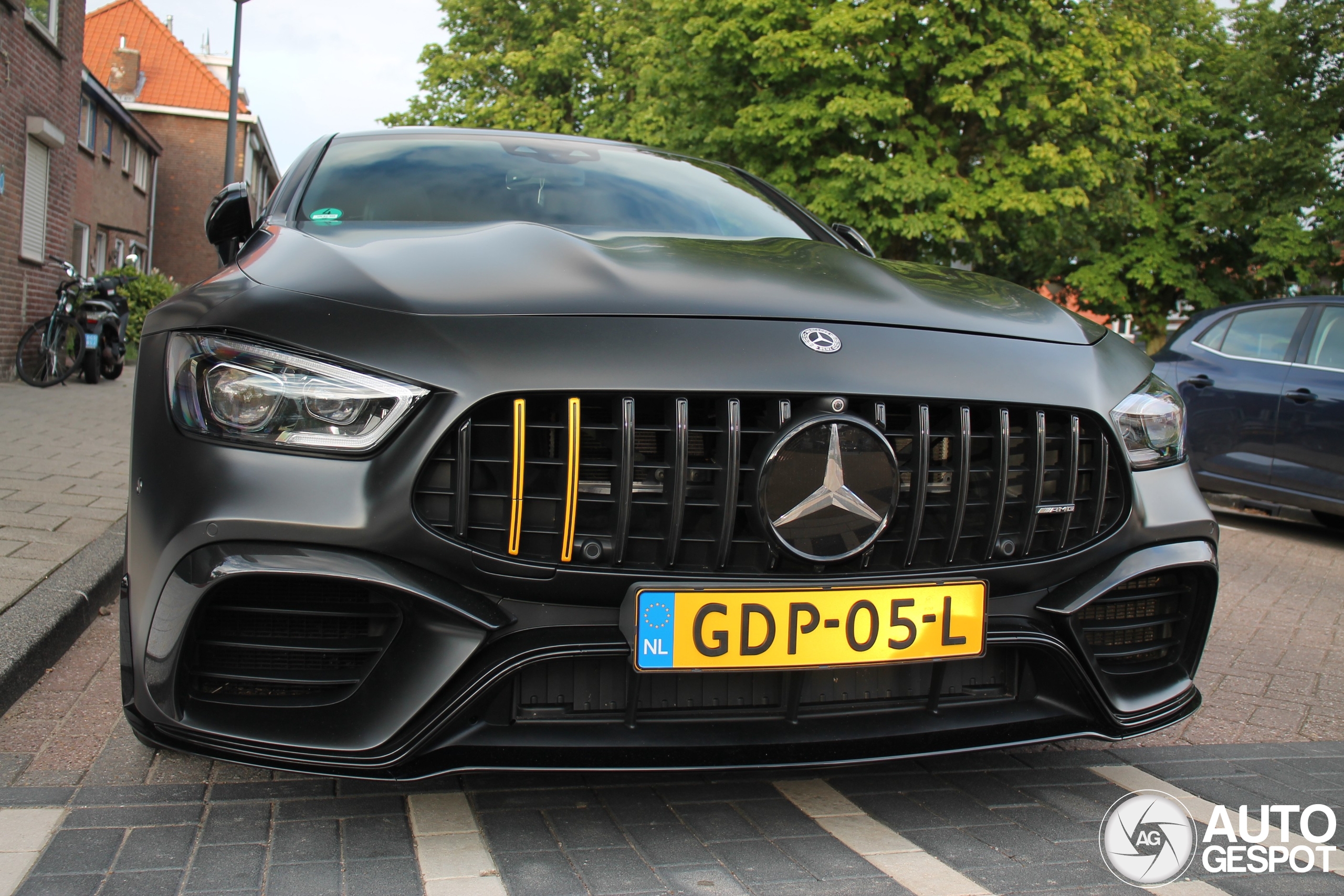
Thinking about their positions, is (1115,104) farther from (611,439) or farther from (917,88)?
(611,439)

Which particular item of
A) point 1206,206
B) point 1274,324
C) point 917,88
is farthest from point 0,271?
point 1206,206

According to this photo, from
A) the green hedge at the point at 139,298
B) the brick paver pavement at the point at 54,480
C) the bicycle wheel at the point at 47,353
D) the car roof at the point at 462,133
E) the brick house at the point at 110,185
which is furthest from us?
the brick house at the point at 110,185

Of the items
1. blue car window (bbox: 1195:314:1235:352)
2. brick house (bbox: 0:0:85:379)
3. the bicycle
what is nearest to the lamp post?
brick house (bbox: 0:0:85:379)

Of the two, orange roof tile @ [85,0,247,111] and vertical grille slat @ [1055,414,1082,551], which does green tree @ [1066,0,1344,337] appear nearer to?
vertical grille slat @ [1055,414,1082,551]

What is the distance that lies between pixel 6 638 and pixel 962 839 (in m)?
2.51

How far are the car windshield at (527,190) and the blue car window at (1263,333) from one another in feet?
15.4

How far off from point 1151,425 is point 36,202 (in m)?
14.8

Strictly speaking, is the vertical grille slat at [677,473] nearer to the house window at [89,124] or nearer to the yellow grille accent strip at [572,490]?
the yellow grille accent strip at [572,490]

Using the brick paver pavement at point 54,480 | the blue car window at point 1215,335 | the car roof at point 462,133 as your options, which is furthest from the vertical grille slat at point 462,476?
the blue car window at point 1215,335

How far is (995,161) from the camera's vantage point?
2031 centimetres

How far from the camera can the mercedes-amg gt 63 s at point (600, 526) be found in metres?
1.95

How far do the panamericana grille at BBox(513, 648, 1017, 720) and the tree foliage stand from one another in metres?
17.7

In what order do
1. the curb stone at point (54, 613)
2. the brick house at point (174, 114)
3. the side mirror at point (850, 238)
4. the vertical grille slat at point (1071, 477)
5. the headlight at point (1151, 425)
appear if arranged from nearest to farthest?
the vertical grille slat at point (1071, 477), the headlight at point (1151, 425), the curb stone at point (54, 613), the side mirror at point (850, 238), the brick house at point (174, 114)

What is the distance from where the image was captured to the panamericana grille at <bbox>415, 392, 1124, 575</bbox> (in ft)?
6.44
